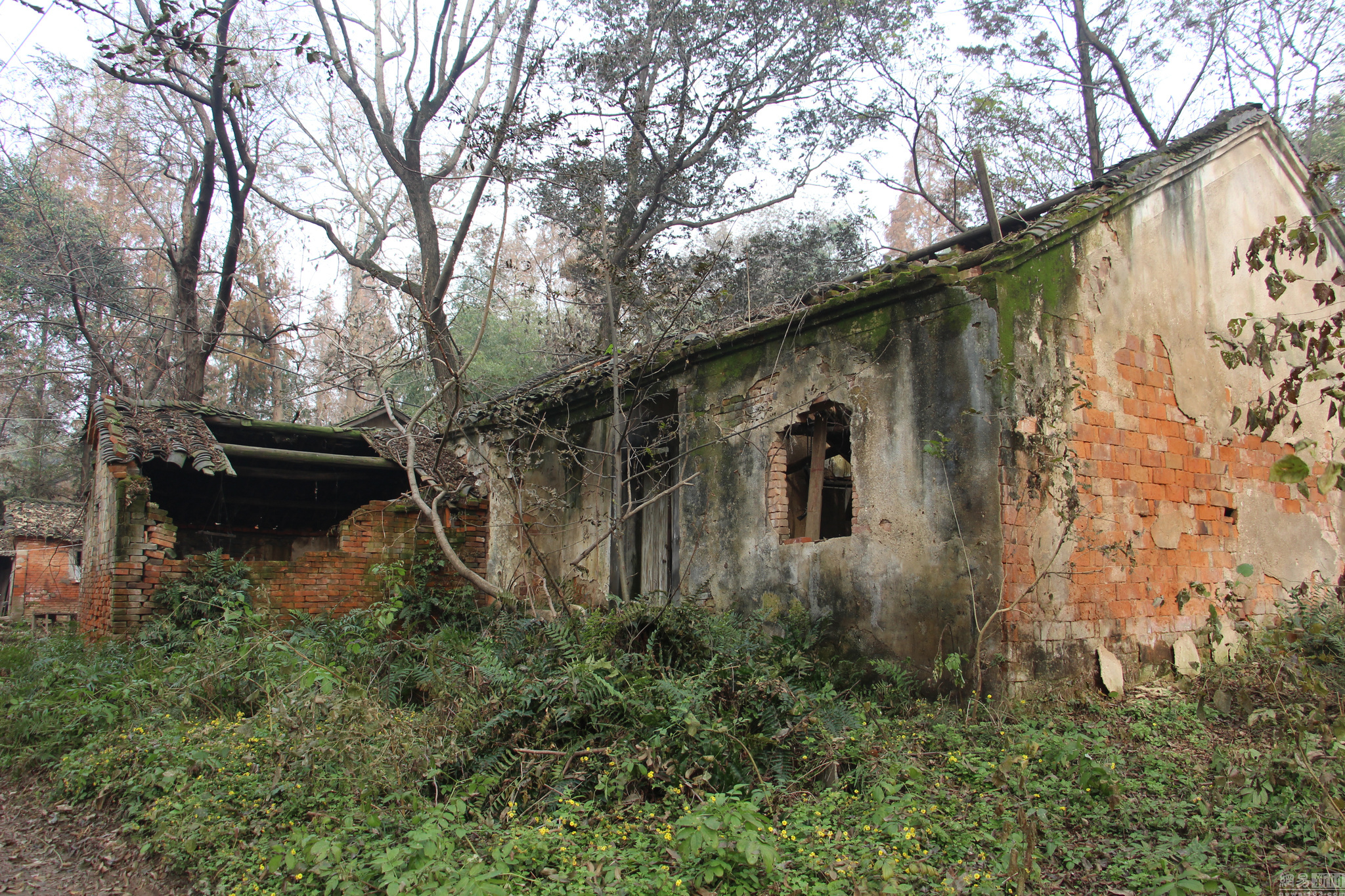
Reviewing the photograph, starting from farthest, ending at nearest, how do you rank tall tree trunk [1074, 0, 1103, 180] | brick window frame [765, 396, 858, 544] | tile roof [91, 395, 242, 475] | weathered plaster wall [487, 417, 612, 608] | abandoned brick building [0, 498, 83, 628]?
abandoned brick building [0, 498, 83, 628] < tall tree trunk [1074, 0, 1103, 180] < weathered plaster wall [487, 417, 612, 608] < tile roof [91, 395, 242, 475] < brick window frame [765, 396, 858, 544]

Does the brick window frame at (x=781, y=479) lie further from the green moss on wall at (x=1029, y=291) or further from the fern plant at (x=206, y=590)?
the fern plant at (x=206, y=590)

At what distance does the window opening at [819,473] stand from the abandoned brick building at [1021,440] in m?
0.03

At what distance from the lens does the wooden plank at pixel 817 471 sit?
24.5 feet

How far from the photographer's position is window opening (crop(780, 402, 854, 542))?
745 centimetres

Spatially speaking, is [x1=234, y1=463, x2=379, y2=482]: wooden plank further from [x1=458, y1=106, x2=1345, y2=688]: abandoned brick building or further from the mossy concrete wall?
the mossy concrete wall

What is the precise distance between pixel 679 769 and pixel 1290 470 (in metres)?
3.17

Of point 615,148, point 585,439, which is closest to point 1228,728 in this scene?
point 585,439

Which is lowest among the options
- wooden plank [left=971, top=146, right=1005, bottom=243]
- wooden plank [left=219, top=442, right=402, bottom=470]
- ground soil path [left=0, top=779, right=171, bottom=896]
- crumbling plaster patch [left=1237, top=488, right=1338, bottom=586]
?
ground soil path [left=0, top=779, right=171, bottom=896]

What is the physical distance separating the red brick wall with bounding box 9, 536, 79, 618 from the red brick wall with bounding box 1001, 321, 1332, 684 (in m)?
23.5

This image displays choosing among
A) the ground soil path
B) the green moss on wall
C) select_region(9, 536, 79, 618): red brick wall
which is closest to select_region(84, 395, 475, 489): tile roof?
the ground soil path

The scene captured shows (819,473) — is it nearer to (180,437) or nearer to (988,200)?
(988,200)

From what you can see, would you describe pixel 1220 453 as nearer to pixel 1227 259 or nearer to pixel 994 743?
pixel 1227 259

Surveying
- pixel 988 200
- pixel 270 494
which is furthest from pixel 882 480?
pixel 270 494

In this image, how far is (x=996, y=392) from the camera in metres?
5.85
